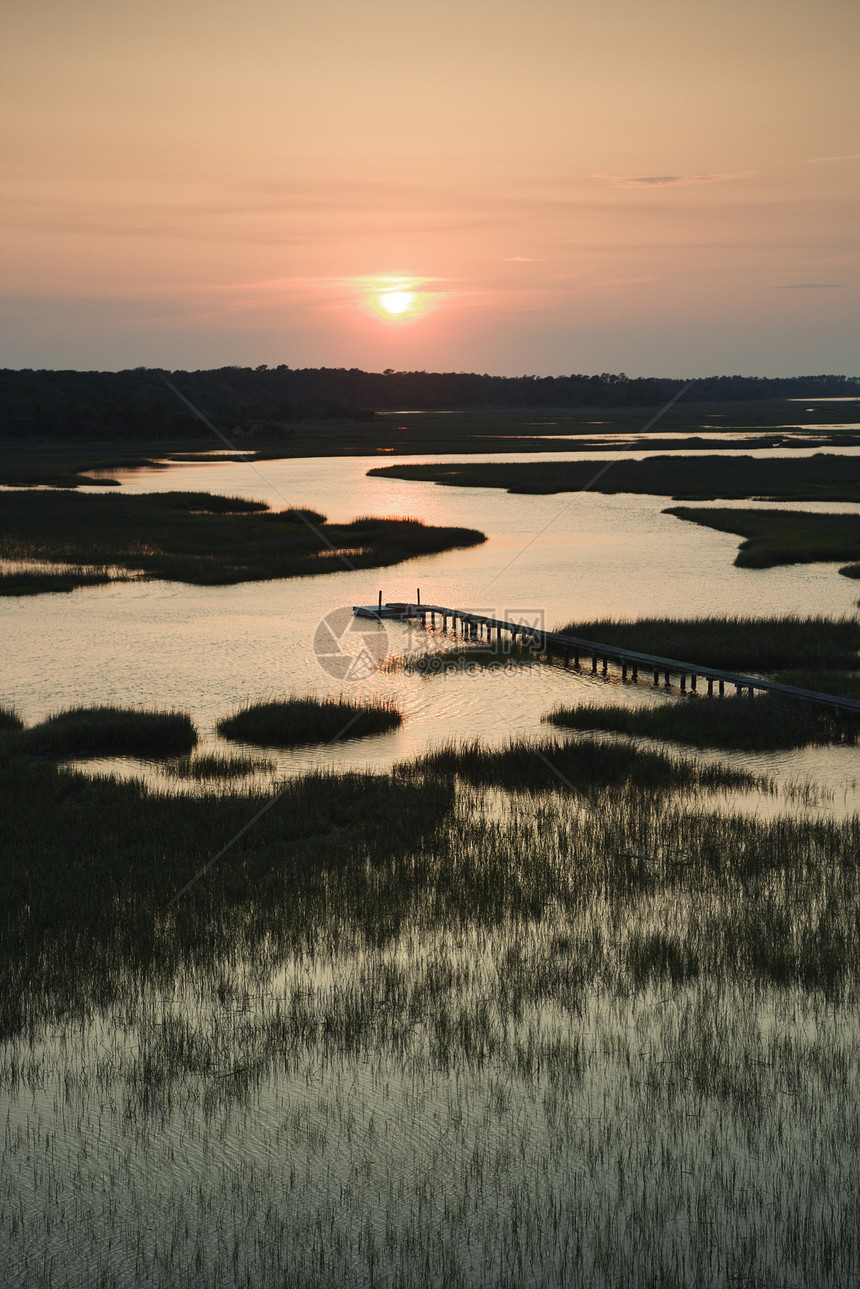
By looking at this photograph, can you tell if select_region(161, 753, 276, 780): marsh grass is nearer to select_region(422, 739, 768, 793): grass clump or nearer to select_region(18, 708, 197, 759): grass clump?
select_region(18, 708, 197, 759): grass clump

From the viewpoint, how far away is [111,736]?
1966cm

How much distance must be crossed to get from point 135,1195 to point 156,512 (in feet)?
172

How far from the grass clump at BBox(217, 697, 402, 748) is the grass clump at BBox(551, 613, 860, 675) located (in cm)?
817

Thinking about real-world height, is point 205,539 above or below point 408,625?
above

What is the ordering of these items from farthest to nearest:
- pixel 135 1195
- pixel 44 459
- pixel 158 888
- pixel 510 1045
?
pixel 44 459 < pixel 158 888 < pixel 510 1045 < pixel 135 1195

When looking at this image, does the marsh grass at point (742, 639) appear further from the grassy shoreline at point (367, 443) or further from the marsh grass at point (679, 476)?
→ the grassy shoreline at point (367, 443)

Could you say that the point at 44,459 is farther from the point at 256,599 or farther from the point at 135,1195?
the point at 135,1195

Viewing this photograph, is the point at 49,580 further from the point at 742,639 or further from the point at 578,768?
the point at 578,768

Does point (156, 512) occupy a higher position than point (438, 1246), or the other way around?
point (156, 512)

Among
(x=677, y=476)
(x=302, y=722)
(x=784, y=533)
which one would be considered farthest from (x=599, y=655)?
(x=677, y=476)

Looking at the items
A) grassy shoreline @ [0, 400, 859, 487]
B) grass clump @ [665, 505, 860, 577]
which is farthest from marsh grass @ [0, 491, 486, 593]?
grassy shoreline @ [0, 400, 859, 487]

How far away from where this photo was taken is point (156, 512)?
57406 mm

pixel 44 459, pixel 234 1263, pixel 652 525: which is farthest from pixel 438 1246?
pixel 44 459

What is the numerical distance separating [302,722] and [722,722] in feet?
25.3
